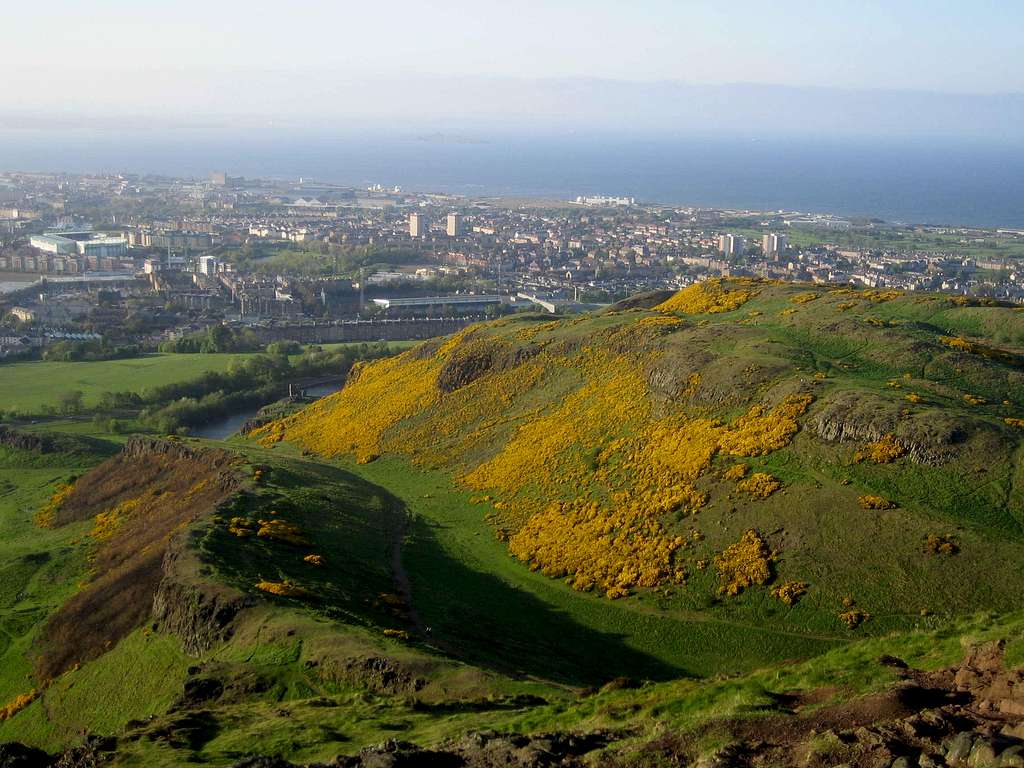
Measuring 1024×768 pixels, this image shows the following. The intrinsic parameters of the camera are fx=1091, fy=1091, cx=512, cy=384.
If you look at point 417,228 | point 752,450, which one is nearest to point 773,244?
point 417,228

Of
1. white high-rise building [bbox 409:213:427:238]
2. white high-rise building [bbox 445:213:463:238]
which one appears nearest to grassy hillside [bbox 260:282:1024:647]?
white high-rise building [bbox 409:213:427:238]

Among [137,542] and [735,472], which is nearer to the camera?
[735,472]

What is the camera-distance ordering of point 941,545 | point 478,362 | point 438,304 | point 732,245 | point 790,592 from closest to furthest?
point 941,545
point 790,592
point 478,362
point 438,304
point 732,245

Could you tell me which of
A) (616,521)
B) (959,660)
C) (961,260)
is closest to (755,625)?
(616,521)

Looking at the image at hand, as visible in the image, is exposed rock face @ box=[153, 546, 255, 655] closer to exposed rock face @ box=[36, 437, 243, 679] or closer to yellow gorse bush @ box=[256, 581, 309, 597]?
exposed rock face @ box=[36, 437, 243, 679]

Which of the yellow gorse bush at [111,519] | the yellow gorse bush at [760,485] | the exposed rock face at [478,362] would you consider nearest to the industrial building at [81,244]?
the exposed rock face at [478,362]

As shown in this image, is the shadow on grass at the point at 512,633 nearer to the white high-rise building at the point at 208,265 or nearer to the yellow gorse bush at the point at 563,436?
the yellow gorse bush at the point at 563,436

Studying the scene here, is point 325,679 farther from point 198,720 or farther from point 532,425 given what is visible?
point 532,425

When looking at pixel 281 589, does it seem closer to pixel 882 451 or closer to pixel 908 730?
pixel 882 451

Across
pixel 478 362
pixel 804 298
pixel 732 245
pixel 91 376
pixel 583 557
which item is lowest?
pixel 91 376
